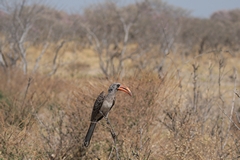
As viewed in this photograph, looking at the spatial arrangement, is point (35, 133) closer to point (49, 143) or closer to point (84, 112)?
point (49, 143)

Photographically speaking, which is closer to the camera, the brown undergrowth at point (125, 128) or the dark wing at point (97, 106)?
→ the dark wing at point (97, 106)

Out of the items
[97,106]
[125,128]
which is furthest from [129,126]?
[97,106]

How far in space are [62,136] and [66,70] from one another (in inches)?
471

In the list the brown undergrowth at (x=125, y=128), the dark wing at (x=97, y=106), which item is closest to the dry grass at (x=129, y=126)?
the brown undergrowth at (x=125, y=128)

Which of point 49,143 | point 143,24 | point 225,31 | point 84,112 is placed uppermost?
point 225,31

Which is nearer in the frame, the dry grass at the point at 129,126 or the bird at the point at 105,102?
the bird at the point at 105,102

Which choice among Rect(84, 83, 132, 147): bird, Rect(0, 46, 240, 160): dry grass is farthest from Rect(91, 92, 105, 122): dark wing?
Rect(0, 46, 240, 160): dry grass

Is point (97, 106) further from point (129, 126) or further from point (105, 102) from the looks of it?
point (129, 126)

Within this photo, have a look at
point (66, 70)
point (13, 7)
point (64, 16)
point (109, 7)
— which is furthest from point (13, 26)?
point (64, 16)

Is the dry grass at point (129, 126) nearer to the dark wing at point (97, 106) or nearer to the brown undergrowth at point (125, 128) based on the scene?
the brown undergrowth at point (125, 128)

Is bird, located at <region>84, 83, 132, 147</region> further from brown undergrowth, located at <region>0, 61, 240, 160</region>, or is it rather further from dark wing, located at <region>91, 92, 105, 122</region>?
brown undergrowth, located at <region>0, 61, 240, 160</region>

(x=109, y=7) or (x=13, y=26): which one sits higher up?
(x=109, y=7)

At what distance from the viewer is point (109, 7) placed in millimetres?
14320

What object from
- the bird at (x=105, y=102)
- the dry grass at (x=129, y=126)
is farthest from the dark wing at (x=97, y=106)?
the dry grass at (x=129, y=126)
